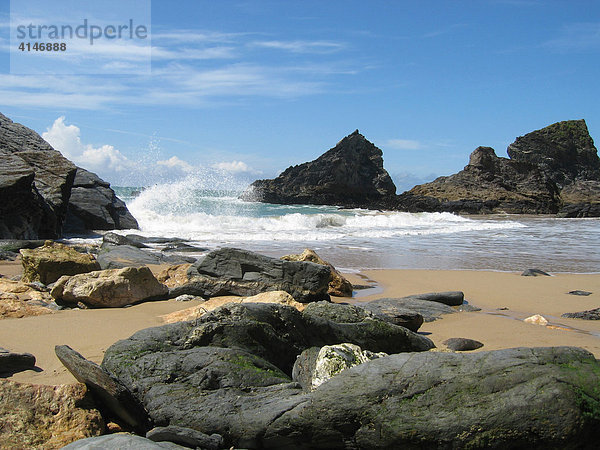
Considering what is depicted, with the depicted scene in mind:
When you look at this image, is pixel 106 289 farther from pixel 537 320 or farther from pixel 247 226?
pixel 247 226

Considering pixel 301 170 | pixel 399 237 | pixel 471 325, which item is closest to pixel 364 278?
pixel 471 325

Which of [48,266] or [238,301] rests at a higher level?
[48,266]

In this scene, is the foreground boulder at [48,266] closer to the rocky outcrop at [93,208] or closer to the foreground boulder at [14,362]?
the foreground boulder at [14,362]

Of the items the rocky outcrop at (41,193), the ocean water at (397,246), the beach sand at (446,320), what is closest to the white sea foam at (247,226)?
the ocean water at (397,246)

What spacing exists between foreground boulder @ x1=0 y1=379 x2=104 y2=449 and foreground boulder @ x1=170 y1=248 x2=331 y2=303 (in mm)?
3741

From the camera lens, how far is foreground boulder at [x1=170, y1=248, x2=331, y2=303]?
6.74 metres

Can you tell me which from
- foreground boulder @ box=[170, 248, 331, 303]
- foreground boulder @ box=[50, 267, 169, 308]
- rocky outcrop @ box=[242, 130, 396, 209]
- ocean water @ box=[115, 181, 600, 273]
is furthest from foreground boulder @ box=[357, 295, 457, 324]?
rocky outcrop @ box=[242, 130, 396, 209]

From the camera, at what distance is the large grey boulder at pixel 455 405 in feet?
7.70

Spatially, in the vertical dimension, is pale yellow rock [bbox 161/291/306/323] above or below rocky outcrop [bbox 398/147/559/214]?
below

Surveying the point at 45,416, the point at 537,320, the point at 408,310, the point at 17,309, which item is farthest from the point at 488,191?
the point at 45,416

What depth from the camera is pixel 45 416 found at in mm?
2795

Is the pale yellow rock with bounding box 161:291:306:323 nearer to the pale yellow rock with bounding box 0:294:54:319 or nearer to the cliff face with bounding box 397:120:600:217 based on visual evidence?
the pale yellow rock with bounding box 0:294:54:319

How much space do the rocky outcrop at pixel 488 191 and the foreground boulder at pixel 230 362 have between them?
46.0m

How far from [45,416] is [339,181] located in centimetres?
5559
